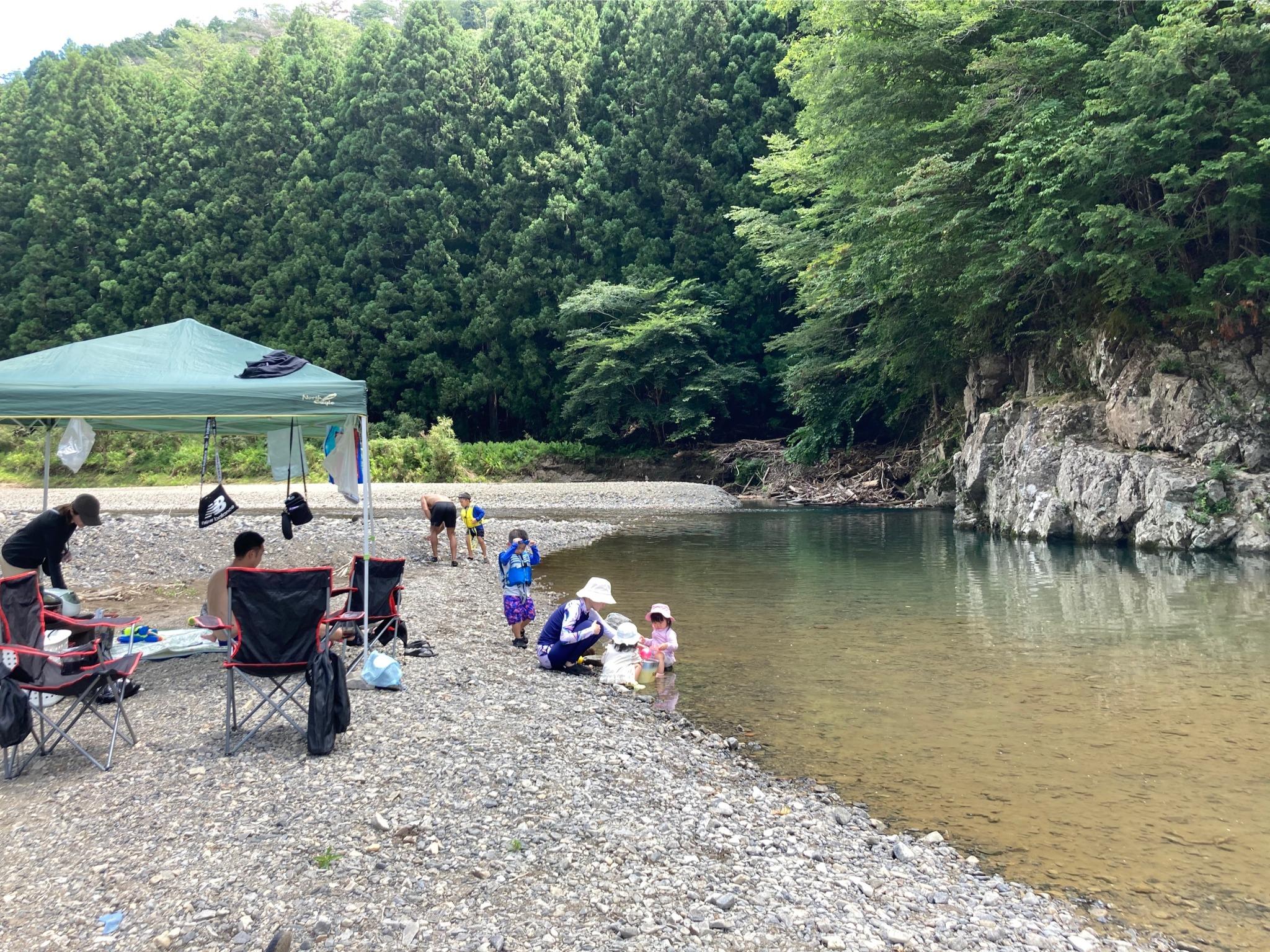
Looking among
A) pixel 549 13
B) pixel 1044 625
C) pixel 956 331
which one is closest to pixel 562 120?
pixel 549 13

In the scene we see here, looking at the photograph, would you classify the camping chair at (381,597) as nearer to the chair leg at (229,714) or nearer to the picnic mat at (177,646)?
the picnic mat at (177,646)

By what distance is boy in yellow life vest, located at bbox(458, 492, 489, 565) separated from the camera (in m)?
14.5

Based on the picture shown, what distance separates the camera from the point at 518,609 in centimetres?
856

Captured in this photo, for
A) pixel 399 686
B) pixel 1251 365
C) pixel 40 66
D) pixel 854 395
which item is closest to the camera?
pixel 399 686

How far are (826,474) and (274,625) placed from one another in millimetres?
28363

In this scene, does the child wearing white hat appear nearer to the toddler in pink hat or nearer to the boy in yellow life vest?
the toddler in pink hat

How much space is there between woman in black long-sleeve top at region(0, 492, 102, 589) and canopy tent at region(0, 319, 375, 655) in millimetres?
755

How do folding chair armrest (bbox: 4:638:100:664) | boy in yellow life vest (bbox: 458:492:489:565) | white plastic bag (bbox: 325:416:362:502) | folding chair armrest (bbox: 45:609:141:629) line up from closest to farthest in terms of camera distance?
folding chair armrest (bbox: 4:638:100:664), folding chair armrest (bbox: 45:609:141:629), white plastic bag (bbox: 325:416:362:502), boy in yellow life vest (bbox: 458:492:489:565)

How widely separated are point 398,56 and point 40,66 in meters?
21.5

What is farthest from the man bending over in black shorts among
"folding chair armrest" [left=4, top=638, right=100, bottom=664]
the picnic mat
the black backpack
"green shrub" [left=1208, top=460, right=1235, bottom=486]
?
"green shrub" [left=1208, top=460, right=1235, bottom=486]

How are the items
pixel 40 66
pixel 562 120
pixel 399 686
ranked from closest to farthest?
pixel 399 686 → pixel 562 120 → pixel 40 66

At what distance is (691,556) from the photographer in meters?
16.0

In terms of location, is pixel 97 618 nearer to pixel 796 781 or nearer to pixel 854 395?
pixel 796 781

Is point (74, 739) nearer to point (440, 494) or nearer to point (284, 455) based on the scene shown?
point (284, 455)
